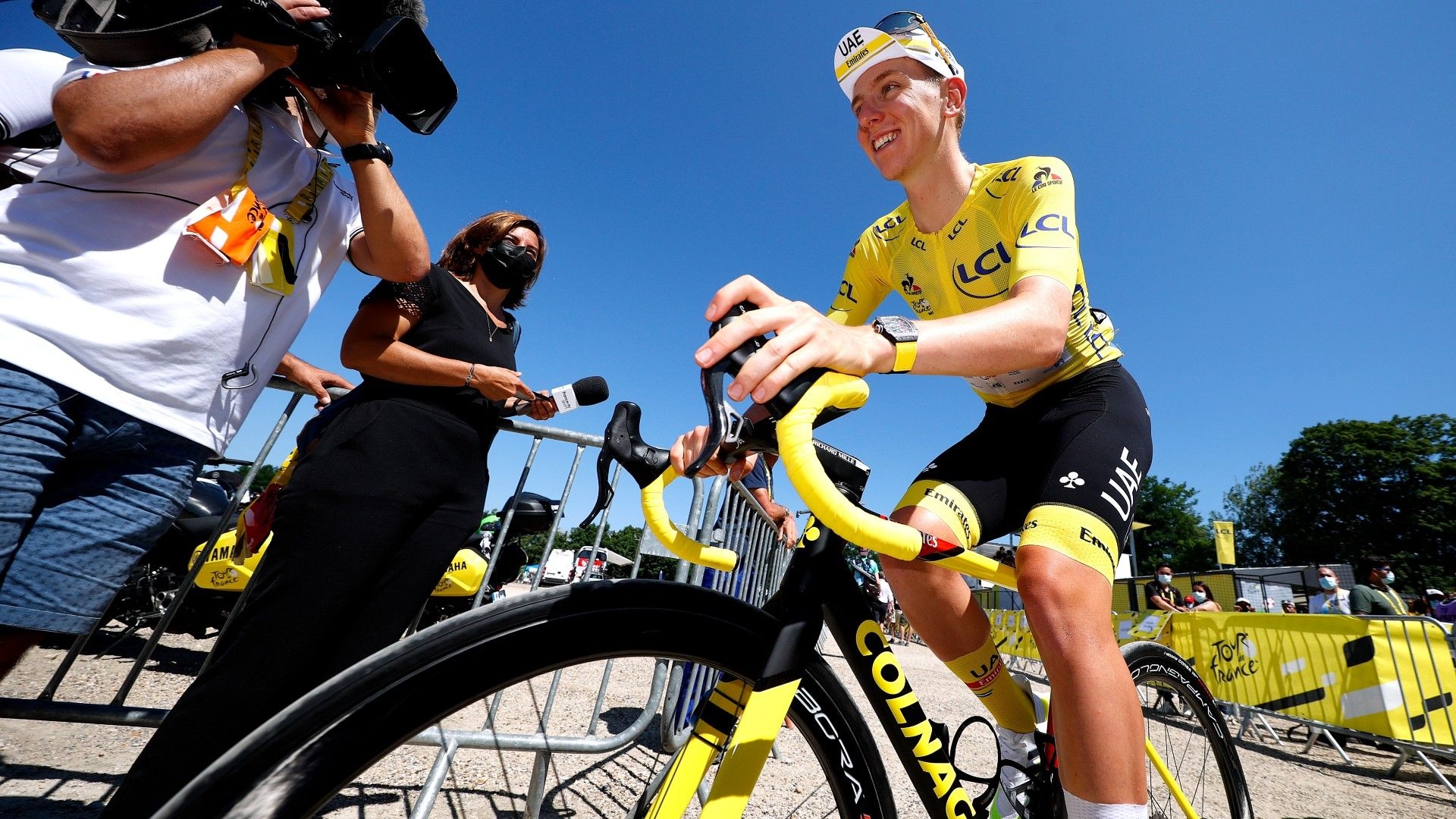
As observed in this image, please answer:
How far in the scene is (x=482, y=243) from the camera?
274 centimetres

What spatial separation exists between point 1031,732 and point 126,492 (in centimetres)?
249

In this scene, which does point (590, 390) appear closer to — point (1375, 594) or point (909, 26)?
point (909, 26)

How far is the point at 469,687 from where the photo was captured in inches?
35.9

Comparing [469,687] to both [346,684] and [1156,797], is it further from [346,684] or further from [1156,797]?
[1156,797]

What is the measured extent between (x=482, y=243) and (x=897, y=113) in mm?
1833

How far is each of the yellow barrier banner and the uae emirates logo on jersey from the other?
5783mm

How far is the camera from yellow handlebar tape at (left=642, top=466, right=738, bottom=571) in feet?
3.61

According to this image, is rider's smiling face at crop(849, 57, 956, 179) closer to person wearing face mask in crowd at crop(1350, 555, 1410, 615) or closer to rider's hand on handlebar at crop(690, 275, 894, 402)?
rider's hand on handlebar at crop(690, 275, 894, 402)

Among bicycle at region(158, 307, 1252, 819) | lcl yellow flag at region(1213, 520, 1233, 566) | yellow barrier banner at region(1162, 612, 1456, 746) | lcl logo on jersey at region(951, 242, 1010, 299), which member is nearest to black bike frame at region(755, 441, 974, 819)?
bicycle at region(158, 307, 1252, 819)

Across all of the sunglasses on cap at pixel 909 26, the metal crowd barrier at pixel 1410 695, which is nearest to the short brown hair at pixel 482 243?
the sunglasses on cap at pixel 909 26

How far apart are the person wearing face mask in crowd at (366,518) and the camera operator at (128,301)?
29cm

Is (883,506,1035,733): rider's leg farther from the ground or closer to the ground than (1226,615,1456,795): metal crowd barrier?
closer to the ground

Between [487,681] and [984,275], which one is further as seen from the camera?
[984,275]

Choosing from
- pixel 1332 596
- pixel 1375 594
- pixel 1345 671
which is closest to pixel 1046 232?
pixel 1345 671
